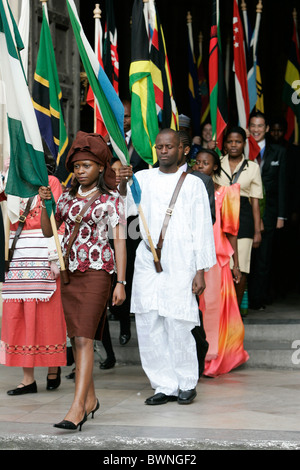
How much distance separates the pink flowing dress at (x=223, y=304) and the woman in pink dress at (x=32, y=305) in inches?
59.2

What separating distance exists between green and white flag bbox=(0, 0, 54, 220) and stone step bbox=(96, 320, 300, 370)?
2.44 m

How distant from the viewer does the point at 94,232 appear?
616cm

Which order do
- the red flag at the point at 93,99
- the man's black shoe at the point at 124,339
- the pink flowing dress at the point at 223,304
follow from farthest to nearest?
the red flag at the point at 93,99, the man's black shoe at the point at 124,339, the pink flowing dress at the point at 223,304

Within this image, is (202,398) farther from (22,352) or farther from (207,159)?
(207,159)

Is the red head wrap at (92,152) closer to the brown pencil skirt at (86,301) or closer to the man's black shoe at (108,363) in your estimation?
the brown pencil skirt at (86,301)

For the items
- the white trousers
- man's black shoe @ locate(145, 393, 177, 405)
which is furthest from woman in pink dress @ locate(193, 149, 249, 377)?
man's black shoe @ locate(145, 393, 177, 405)

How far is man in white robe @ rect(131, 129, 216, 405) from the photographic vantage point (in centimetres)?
698

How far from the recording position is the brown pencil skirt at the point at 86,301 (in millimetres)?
6016

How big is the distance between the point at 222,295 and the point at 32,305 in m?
1.94

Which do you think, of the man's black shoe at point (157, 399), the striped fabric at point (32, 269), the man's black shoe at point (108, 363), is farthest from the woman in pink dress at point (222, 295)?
the striped fabric at point (32, 269)

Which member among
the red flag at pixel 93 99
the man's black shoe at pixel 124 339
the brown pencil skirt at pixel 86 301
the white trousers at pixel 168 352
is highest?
the red flag at pixel 93 99

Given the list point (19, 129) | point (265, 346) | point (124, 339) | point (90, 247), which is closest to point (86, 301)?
point (90, 247)
